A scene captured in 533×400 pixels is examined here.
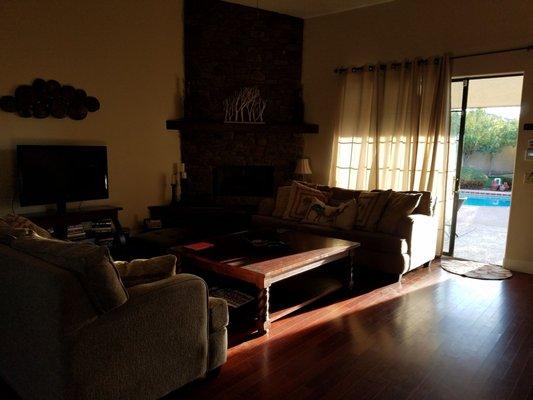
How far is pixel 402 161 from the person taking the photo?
5309 mm

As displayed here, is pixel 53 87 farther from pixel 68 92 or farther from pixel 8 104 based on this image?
pixel 8 104

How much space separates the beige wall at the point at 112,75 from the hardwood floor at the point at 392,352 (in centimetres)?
320

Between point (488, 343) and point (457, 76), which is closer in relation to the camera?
point (488, 343)

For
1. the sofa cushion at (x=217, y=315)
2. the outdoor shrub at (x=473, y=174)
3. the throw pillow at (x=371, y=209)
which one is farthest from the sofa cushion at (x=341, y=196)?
the sofa cushion at (x=217, y=315)

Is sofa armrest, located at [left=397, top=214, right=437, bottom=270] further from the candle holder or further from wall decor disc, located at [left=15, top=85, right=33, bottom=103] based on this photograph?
wall decor disc, located at [left=15, top=85, right=33, bottom=103]

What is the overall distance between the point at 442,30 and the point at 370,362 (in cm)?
416

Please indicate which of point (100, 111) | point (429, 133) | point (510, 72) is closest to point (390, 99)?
point (429, 133)

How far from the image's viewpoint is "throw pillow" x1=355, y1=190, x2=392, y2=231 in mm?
4406

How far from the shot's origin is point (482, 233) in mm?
6113

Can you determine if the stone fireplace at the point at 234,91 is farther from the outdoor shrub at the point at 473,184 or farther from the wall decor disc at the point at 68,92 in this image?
the outdoor shrub at the point at 473,184

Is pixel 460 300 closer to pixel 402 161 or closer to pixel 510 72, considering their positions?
pixel 402 161

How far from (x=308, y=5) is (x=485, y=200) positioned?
12.2 feet

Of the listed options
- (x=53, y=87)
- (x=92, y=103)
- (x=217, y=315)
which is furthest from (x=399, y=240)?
(x=53, y=87)

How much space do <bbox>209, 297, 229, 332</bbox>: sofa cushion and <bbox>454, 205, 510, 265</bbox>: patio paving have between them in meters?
3.87
